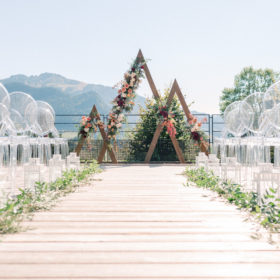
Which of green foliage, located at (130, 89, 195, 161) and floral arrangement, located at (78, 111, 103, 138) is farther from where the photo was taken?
green foliage, located at (130, 89, 195, 161)

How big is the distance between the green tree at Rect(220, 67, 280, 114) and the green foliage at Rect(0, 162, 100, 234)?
76.3 feet

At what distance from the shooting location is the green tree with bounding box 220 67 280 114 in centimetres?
2573

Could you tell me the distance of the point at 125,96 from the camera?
8234 mm

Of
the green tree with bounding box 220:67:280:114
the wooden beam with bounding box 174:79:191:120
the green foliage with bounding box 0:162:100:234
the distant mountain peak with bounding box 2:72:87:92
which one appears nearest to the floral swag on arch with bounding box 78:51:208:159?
the wooden beam with bounding box 174:79:191:120

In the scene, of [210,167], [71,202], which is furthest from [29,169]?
[210,167]

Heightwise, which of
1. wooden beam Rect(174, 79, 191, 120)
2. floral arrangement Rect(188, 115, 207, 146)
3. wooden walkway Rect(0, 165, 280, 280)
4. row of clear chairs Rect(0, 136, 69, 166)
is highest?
wooden beam Rect(174, 79, 191, 120)

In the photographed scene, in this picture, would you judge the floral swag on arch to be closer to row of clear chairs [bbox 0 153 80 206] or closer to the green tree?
row of clear chairs [bbox 0 153 80 206]

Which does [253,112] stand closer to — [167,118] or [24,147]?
[167,118]

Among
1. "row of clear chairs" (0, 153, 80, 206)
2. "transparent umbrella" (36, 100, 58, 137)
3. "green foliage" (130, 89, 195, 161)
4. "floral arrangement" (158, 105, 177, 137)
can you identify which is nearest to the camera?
"row of clear chairs" (0, 153, 80, 206)

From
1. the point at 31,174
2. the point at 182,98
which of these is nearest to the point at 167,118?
the point at 182,98

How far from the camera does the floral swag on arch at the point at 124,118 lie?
8.12 metres

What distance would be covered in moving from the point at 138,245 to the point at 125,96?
262 inches

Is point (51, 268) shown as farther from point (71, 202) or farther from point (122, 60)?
point (122, 60)

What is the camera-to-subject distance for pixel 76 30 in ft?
28.3
